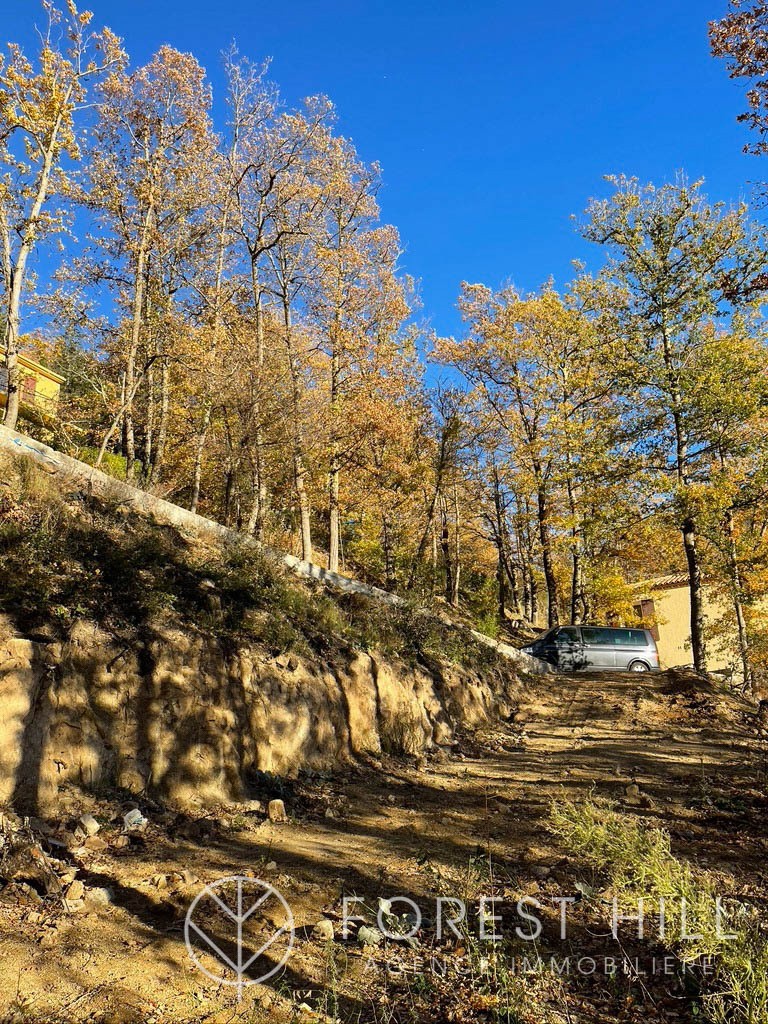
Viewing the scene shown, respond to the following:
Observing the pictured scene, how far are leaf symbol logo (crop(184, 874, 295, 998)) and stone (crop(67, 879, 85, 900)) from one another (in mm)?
676

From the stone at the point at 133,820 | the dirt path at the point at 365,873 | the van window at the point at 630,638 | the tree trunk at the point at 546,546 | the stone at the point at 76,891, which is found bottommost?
the dirt path at the point at 365,873

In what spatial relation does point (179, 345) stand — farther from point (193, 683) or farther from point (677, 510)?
point (677, 510)

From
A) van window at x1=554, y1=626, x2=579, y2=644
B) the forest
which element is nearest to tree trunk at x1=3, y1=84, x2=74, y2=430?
the forest

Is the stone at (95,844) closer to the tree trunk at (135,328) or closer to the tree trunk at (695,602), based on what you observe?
the tree trunk at (135,328)

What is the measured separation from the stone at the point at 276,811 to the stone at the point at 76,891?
204 cm

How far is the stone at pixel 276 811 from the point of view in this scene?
562cm

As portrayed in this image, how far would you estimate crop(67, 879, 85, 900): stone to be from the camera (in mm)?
3734

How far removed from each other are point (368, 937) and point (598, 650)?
16828mm

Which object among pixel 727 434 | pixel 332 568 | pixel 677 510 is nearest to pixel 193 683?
pixel 332 568

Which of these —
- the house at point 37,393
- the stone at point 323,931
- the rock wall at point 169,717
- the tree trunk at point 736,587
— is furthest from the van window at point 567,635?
the stone at point 323,931

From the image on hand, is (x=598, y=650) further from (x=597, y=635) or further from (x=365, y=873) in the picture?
(x=365, y=873)

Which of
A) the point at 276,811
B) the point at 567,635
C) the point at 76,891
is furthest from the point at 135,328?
the point at 567,635

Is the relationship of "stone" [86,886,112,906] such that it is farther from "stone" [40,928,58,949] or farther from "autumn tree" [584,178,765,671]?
"autumn tree" [584,178,765,671]

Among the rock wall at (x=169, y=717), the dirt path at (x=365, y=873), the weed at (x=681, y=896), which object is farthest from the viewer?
the rock wall at (x=169, y=717)
